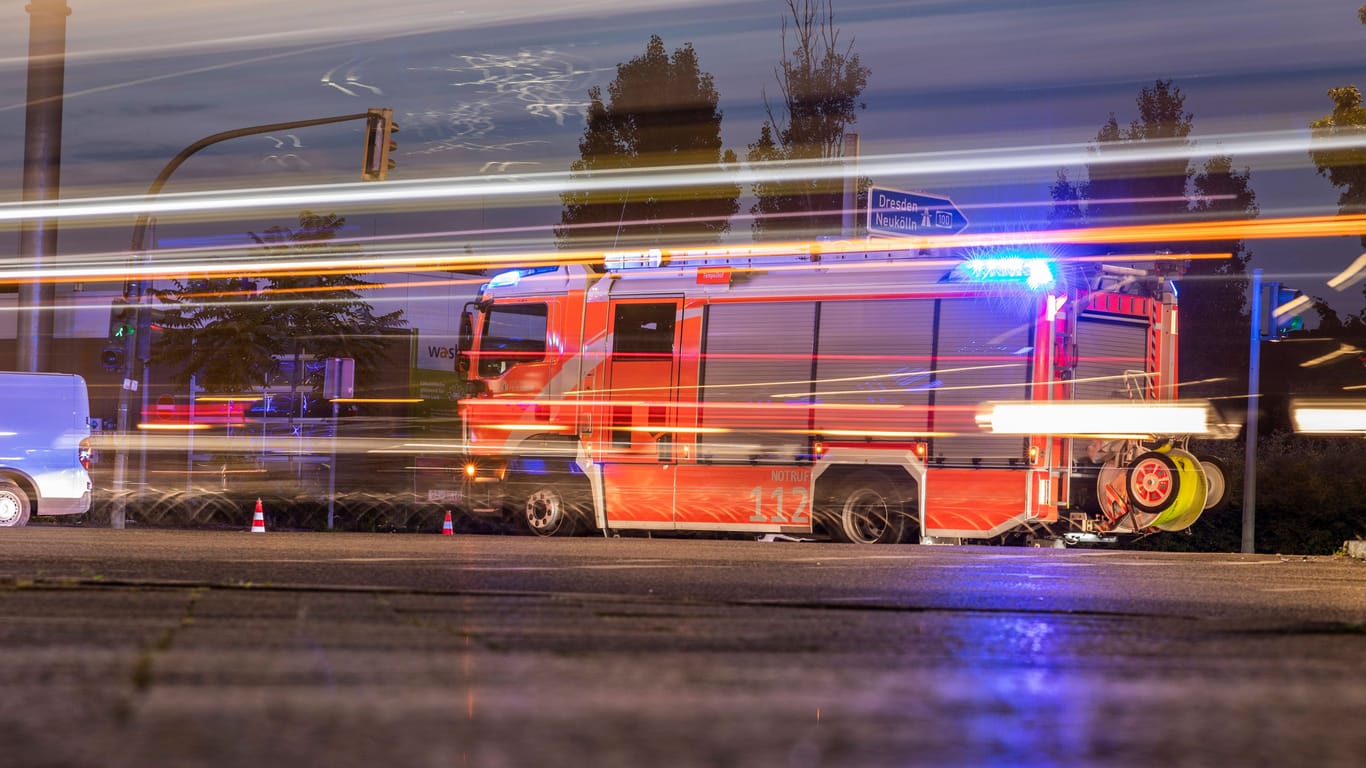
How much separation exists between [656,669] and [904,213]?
16569 mm

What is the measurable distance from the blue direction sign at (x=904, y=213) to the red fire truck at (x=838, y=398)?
7.92ft

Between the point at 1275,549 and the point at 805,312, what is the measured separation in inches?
329

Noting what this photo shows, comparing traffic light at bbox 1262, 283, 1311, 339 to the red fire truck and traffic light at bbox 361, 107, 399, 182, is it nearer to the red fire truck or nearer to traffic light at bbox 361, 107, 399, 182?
the red fire truck

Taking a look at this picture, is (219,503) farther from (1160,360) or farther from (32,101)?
(1160,360)

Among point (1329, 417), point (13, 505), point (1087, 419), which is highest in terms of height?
point (1329, 417)

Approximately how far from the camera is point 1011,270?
668 inches

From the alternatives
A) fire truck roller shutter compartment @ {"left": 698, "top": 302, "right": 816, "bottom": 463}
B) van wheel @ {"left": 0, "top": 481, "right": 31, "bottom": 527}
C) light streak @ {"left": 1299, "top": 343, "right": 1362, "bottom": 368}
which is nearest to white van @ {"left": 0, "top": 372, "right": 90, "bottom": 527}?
van wheel @ {"left": 0, "top": 481, "right": 31, "bottom": 527}

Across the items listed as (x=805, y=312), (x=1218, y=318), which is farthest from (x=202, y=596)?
(x=1218, y=318)

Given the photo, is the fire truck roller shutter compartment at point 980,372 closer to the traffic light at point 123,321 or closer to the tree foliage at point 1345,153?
the tree foliage at point 1345,153

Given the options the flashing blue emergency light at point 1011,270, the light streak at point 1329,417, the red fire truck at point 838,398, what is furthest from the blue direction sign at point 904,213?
the light streak at point 1329,417

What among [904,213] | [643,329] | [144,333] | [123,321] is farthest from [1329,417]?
[123,321]

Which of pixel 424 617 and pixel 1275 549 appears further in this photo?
pixel 1275 549

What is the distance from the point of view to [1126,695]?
170 inches

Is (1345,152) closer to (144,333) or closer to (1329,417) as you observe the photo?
(1329,417)
